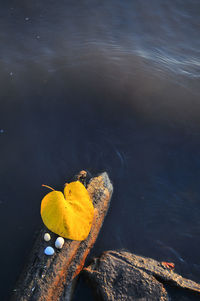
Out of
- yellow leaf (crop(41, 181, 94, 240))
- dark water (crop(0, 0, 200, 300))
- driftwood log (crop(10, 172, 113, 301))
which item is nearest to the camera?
driftwood log (crop(10, 172, 113, 301))

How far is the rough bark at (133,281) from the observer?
2939 millimetres

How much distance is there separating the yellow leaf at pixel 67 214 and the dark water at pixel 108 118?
661 millimetres

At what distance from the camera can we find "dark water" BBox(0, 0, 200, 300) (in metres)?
3.95

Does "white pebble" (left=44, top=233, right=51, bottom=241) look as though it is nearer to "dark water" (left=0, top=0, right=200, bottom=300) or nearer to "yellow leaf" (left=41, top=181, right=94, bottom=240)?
"yellow leaf" (left=41, top=181, right=94, bottom=240)

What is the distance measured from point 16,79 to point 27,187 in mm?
2935

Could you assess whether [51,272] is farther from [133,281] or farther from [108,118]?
[108,118]

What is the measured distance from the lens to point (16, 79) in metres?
5.84

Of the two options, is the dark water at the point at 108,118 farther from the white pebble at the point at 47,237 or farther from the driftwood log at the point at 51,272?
the white pebble at the point at 47,237

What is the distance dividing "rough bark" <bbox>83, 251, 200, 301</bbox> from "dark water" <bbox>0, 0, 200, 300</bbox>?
1.44 ft

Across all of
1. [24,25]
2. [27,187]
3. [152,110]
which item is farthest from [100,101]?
[24,25]

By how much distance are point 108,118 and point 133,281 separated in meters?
3.42

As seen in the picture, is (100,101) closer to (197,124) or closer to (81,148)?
(81,148)

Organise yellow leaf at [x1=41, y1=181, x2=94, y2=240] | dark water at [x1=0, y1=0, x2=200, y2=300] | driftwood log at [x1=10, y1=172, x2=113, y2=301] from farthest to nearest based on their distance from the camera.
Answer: dark water at [x1=0, y1=0, x2=200, y2=300], yellow leaf at [x1=41, y1=181, x2=94, y2=240], driftwood log at [x1=10, y1=172, x2=113, y2=301]

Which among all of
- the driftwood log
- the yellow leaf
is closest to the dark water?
the driftwood log
